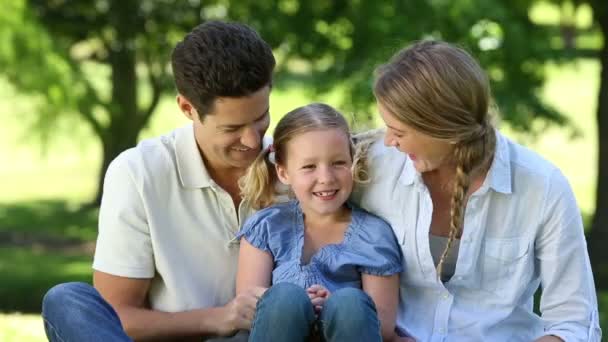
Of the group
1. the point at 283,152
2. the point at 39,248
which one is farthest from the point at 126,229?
the point at 39,248

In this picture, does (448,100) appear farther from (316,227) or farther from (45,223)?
(45,223)

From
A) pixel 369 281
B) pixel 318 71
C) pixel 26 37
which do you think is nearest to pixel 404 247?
pixel 369 281

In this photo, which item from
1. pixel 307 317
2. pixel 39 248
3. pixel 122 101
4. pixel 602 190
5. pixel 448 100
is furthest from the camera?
pixel 122 101

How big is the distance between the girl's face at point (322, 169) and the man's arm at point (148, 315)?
335mm

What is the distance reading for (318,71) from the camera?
9.27 meters

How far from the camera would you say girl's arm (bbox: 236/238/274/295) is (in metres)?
3.17

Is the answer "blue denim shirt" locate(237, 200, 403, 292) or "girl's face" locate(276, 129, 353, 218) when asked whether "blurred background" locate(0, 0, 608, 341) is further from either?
"girl's face" locate(276, 129, 353, 218)

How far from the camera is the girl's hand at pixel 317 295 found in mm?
2961

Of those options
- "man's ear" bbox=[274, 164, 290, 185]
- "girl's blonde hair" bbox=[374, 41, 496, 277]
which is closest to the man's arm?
"man's ear" bbox=[274, 164, 290, 185]

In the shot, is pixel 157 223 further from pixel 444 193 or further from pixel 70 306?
pixel 444 193

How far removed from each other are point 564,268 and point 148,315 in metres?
1.19

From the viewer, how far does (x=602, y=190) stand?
8.80 m

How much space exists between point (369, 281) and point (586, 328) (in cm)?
62

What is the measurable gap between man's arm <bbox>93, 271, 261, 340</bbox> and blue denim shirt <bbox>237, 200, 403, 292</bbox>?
161 millimetres
